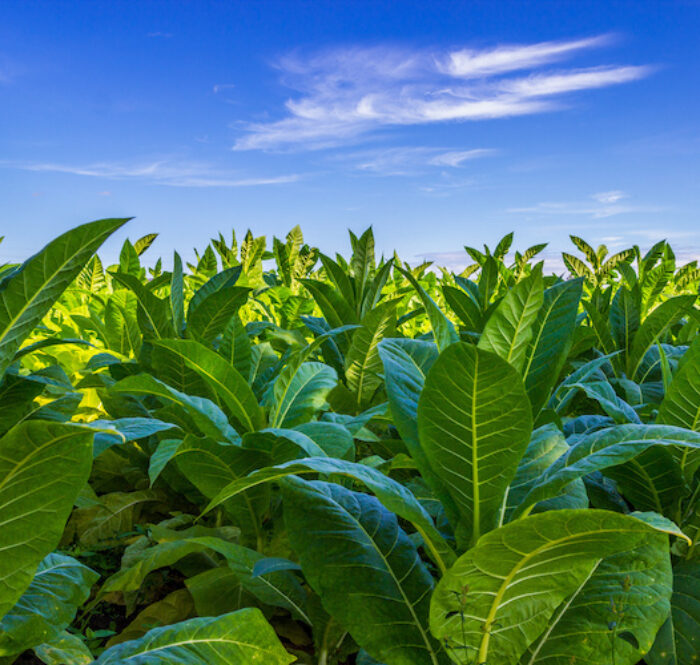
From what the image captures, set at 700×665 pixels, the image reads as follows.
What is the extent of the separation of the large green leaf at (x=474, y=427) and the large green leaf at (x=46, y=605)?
3.03ft

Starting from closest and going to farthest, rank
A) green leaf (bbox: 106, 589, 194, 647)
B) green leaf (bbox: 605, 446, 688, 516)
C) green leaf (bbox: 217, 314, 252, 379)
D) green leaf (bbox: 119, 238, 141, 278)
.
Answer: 1. green leaf (bbox: 605, 446, 688, 516)
2. green leaf (bbox: 106, 589, 194, 647)
3. green leaf (bbox: 217, 314, 252, 379)
4. green leaf (bbox: 119, 238, 141, 278)

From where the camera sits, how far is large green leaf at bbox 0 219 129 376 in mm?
1241

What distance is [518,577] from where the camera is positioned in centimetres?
130

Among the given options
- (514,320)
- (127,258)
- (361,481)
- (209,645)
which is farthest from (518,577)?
(127,258)

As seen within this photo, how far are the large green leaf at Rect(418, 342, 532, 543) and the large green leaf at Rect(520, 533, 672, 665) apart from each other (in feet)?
1.03

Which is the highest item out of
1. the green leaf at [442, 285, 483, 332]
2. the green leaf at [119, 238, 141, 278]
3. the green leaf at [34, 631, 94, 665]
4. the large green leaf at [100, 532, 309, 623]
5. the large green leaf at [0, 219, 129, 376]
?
the green leaf at [119, 238, 141, 278]

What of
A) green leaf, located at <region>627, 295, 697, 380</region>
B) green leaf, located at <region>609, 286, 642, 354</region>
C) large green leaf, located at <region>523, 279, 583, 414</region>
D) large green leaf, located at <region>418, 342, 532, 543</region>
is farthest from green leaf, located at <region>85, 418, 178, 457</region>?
green leaf, located at <region>609, 286, 642, 354</region>

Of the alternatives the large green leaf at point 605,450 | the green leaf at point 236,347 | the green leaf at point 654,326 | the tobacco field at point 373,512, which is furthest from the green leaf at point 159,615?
the green leaf at point 654,326

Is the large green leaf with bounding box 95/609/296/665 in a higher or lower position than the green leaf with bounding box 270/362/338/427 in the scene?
lower

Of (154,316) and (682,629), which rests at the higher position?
(154,316)

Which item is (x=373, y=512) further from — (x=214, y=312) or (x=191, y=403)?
(x=214, y=312)

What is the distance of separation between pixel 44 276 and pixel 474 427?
36.7 inches

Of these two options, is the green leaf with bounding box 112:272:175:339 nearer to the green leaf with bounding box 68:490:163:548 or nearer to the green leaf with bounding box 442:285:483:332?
the green leaf with bounding box 68:490:163:548

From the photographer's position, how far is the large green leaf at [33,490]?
1156mm
